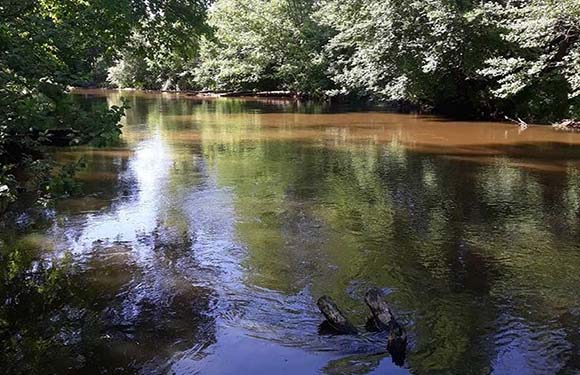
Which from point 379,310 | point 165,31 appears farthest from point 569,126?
point 379,310

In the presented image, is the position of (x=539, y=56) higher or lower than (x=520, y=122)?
higher

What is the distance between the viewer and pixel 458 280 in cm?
667

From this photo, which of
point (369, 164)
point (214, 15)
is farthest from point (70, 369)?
point (214, 15)

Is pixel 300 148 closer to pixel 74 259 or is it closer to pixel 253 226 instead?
pixel 253 226

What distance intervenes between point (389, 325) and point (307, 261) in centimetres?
225

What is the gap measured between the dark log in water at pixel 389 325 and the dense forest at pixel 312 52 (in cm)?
261

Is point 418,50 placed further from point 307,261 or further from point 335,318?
point 335,318

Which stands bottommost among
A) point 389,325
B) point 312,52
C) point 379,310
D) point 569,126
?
point 389,325

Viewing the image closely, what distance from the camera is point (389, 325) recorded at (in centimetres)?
526

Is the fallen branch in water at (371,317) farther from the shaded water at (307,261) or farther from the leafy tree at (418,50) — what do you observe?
the leafy tree at (418,50)

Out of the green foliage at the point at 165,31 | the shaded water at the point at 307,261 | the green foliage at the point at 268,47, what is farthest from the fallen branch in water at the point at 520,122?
the green foliage at the point at 268,47

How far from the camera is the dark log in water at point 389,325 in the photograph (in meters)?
4.92

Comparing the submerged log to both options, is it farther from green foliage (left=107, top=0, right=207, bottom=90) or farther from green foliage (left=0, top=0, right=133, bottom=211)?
green foliage (left=0, top=0, right=133, bottom=211)

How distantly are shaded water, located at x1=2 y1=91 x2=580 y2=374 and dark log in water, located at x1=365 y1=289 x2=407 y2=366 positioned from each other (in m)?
0.08
